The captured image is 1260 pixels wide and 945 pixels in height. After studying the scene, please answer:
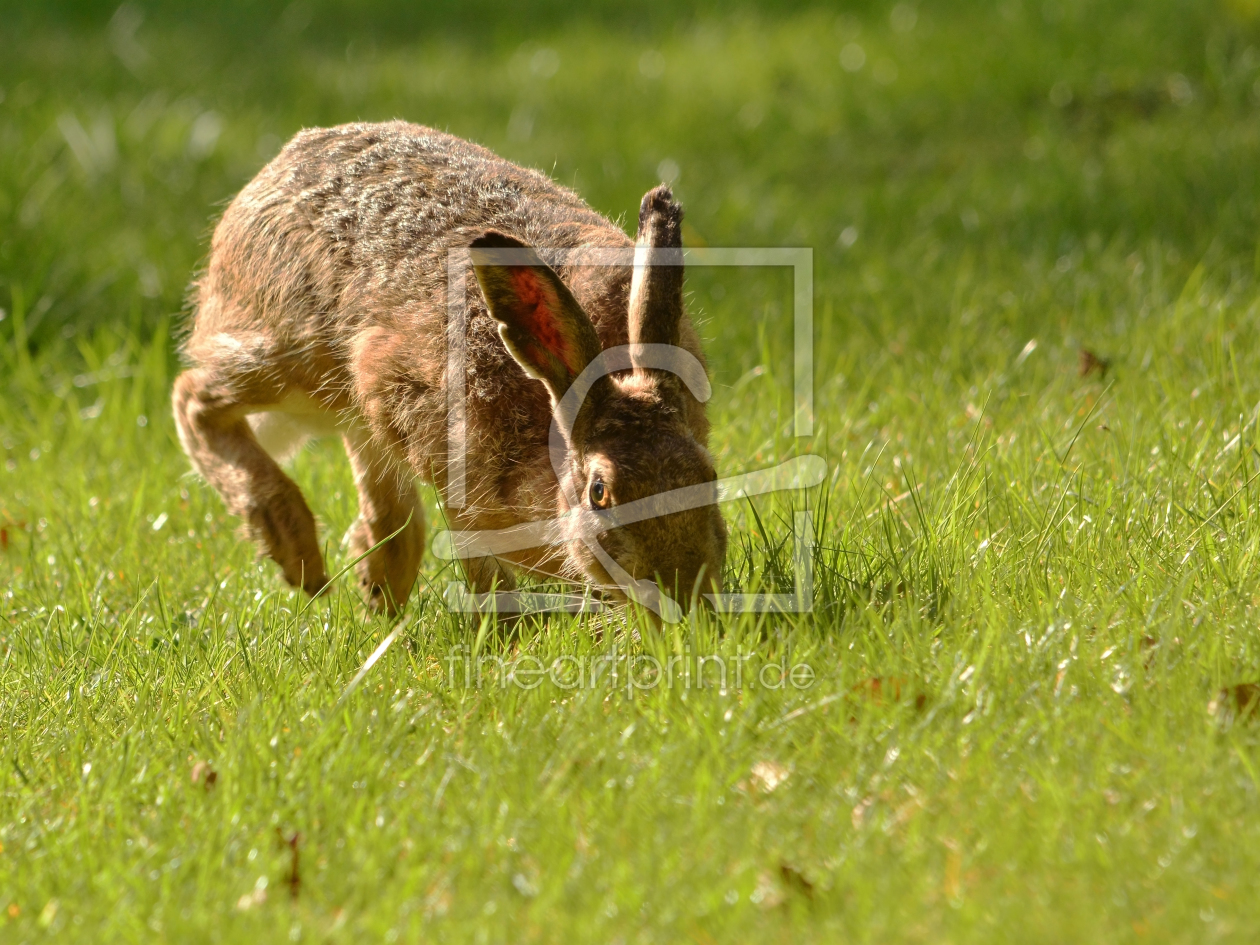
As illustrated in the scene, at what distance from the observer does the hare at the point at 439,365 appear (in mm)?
3646

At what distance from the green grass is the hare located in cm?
23

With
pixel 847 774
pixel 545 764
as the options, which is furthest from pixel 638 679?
pixel 847 774

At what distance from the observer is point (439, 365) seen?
398 centimetres

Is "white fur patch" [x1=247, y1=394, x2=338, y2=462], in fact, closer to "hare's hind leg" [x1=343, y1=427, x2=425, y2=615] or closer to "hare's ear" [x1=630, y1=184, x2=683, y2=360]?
"hare's hind leg" [x1=343, y1=427, x2=425, y2=615]

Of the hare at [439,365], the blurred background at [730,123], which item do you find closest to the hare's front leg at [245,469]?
A: the hare at [439,365]

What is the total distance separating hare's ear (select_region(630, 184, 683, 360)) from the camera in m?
3.75

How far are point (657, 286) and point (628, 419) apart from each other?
0.35 m

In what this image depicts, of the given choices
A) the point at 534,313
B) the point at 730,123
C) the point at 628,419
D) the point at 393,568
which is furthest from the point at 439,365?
the point at 730,123

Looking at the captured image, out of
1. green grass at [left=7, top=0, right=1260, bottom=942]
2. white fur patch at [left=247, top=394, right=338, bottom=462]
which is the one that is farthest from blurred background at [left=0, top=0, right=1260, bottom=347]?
white fur patch at [left=247, top=394, right=338, bottom=462]

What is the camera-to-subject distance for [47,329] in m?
6.74

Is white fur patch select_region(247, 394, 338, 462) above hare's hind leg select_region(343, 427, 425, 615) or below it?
above

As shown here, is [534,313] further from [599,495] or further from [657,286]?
[599,495]

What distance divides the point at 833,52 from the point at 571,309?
21.4 ft

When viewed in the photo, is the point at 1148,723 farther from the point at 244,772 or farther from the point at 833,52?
the point at 833,52
